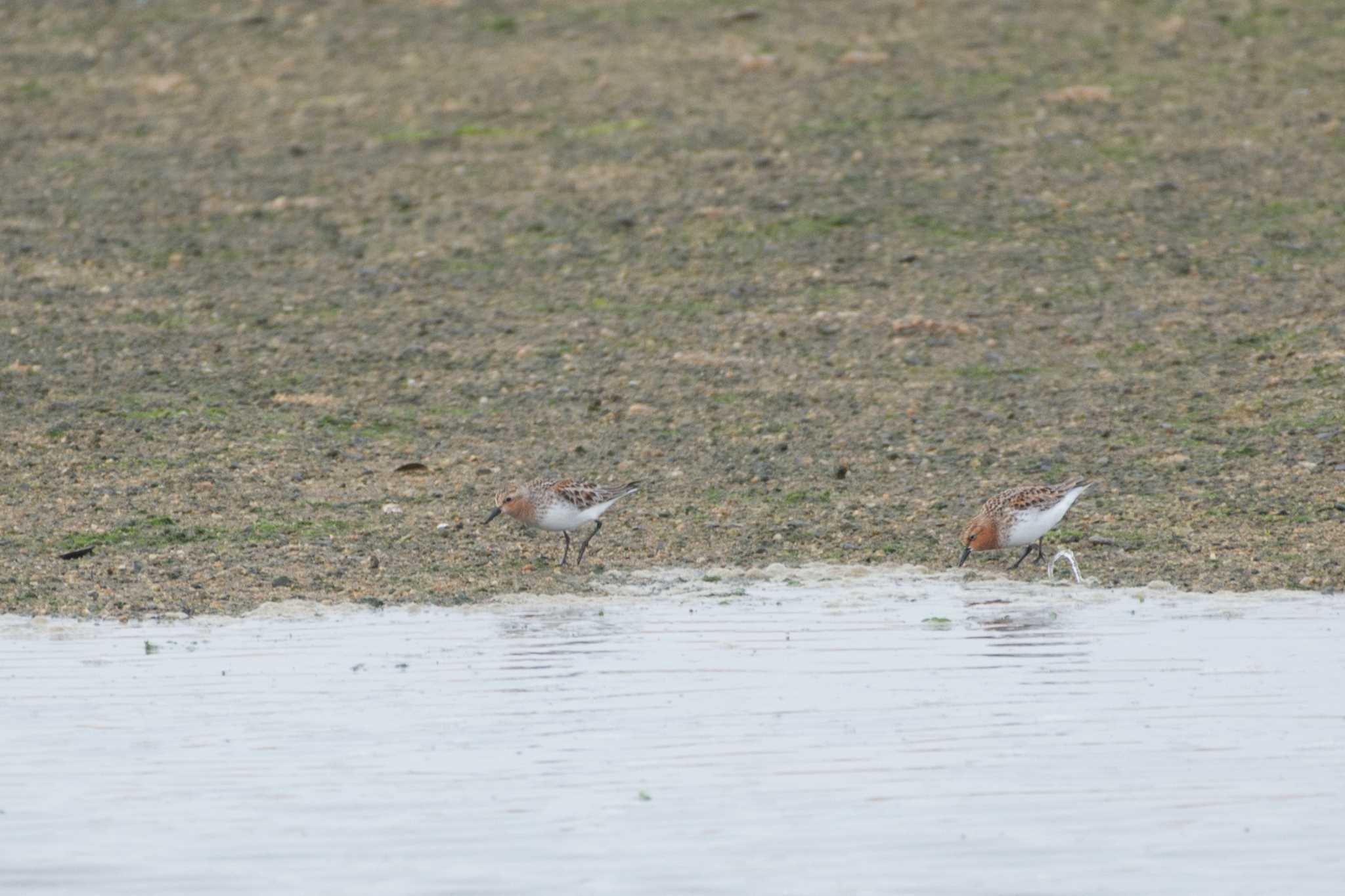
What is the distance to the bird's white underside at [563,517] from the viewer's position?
12211mm

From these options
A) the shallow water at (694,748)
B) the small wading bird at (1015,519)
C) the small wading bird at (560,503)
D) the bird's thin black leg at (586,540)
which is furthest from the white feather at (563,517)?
the small wading bird at (1015,519)

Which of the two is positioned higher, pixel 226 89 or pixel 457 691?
pixel 457 691

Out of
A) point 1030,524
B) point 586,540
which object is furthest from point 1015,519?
point 586,540

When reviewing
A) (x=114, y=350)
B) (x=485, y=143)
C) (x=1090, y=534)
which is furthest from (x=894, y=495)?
(x=485, y=143)

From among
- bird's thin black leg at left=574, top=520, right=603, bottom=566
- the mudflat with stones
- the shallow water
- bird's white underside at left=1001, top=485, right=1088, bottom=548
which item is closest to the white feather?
bird's thin black leg at left=574, top=520, right=603, bottom=566

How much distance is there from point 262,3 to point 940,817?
65.8ft

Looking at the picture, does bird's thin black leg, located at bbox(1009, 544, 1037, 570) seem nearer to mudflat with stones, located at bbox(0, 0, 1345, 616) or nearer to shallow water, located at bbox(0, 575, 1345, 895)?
mudflat with stones, located at bbox(0, 0, 1345, 616)

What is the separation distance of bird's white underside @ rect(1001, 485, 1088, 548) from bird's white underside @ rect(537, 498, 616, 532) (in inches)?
96.9

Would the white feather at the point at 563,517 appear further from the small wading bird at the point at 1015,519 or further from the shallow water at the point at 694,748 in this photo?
the small wading bird at the point at 1015,519

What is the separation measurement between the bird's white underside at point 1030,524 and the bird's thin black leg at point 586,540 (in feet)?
8.17

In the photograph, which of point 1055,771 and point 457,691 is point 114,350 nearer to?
point 457,691

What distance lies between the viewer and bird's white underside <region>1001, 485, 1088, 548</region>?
38.6ft

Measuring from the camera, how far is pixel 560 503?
12219mm

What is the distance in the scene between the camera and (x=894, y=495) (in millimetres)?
13180
